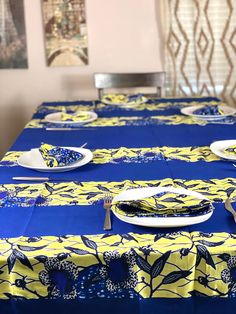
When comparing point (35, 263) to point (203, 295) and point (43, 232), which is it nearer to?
point (43, 232)

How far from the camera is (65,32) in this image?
10.2ft

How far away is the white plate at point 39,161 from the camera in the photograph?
4.35 ft

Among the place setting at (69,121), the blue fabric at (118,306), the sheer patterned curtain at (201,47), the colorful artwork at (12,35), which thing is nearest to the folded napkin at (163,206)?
the blue fabric at (118,306)

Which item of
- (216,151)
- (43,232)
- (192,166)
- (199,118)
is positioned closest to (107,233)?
(43,232)

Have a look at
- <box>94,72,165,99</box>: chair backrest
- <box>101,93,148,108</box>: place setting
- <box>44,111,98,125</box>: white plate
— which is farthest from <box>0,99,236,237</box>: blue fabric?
<box>94,72,165,99</box>: chair backrest

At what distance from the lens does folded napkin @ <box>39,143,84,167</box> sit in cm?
134

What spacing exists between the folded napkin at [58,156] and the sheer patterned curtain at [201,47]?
190 centimetres

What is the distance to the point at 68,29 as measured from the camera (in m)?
3.09

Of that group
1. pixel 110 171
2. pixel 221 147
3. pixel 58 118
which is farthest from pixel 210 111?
pixel 110 171

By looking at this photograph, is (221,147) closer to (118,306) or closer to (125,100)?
(118,306)

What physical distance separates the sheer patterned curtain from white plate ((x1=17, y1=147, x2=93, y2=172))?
1.80 meters

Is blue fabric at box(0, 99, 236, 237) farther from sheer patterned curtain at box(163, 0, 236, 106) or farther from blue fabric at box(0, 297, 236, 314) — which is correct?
sheer patterned curtain at box(163, 0, 236, 106)

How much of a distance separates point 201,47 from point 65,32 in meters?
0.93

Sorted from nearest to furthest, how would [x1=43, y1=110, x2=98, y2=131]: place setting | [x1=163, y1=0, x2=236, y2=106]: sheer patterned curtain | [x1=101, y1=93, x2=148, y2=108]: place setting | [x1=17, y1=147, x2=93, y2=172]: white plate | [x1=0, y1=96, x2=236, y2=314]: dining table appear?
[x1=0, y1=96, x2=236, y2=314]: dining table
[x1=17, y1=147, x2=93, y2=172]: white plate
[x1=43, y1=110, x2=98, y2=131]: place setting
[x1=101, y1=93, x2=148, y2=108]: place setting
[x1=163, y1=0, x2=236, y2=106]: sheer patterned curtain
